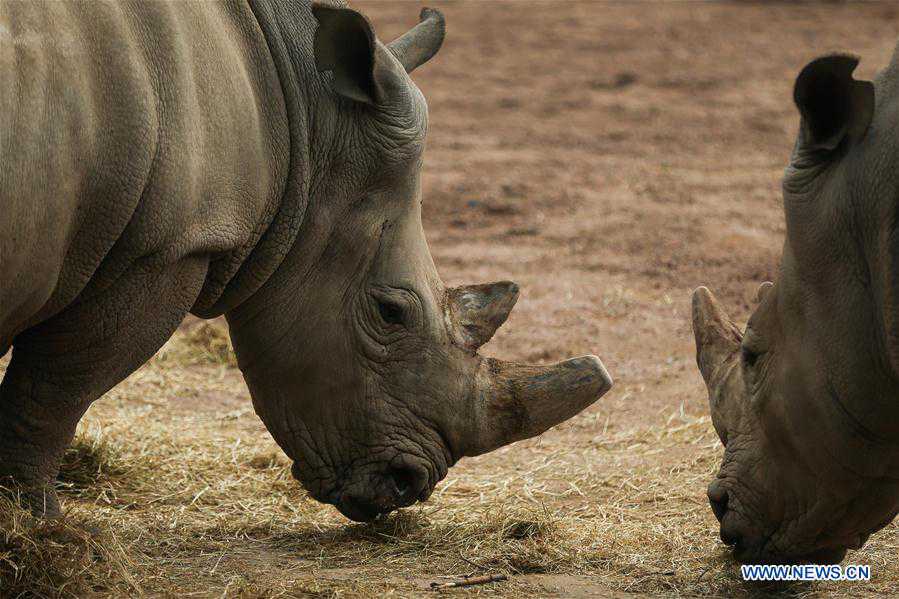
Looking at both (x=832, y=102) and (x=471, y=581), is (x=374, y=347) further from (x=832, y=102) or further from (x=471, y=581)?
(x=832, y=102)

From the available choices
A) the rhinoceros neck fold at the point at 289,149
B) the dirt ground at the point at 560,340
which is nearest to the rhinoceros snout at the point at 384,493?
the dirt ground at the point at 560,340

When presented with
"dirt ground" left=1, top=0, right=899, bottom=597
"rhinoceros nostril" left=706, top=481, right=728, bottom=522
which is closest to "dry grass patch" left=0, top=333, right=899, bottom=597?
"dirt ground" left=1, top=0, right=899, bottom=597

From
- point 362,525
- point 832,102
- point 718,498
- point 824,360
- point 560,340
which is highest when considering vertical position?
point 832,102

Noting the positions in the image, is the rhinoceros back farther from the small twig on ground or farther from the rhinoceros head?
the small twig on ground

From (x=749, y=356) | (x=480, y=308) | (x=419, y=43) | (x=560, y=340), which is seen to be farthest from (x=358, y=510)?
(x=560, y=340)

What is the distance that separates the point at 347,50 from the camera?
431 centimetres

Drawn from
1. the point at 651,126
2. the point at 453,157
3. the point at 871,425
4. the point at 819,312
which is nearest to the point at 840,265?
the point at 819,312

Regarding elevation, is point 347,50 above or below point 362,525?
above

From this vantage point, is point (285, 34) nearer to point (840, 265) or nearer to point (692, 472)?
point (840, 265)

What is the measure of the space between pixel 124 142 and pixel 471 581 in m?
1.63

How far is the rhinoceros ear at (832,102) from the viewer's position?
337 cm

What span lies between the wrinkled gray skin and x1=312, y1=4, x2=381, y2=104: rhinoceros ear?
1.32 m

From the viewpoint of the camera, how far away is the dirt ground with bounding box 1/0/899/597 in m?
4.47

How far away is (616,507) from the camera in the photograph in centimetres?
531
